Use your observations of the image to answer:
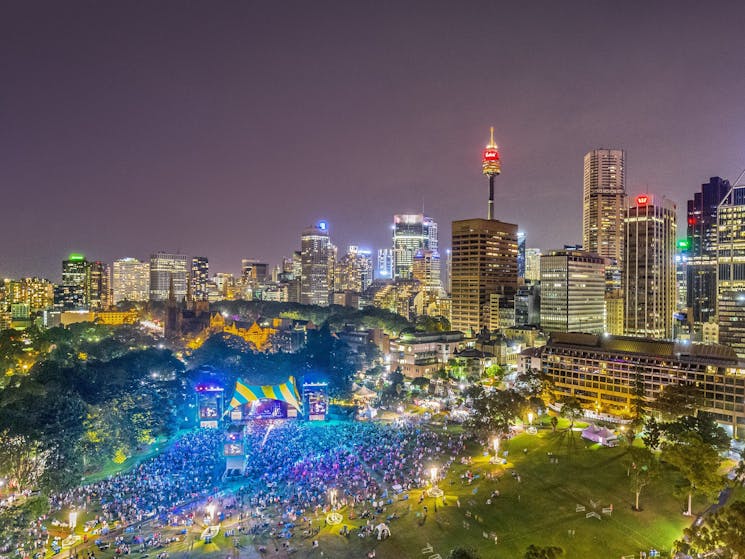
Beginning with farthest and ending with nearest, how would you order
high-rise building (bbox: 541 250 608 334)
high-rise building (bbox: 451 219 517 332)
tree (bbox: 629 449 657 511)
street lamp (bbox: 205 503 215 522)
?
high-rise building (bbox: 451 219 517 332) < high-rise building (bbox: 541 250 608 334) < tree (bbox: 629 449 657 511) < street lamp (bbox: 205 503 215 522)

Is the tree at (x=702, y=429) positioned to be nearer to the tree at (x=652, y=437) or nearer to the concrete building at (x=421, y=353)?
the tree at (x=652, y=437)

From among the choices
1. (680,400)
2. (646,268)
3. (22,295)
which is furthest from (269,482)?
(22,295)

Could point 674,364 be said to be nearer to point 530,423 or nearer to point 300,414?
point 530,423

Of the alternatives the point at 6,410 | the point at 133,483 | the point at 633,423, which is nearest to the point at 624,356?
the point at 633,423

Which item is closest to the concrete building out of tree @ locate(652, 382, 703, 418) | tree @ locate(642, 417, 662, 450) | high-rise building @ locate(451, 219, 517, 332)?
tree @ locate(652, 382, 703, 418)

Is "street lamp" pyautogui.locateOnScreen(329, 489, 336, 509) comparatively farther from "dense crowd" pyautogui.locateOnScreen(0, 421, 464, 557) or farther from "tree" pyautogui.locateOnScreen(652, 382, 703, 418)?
"tree" pyautogui.locateOnScreen(652, 382, 703, 418)

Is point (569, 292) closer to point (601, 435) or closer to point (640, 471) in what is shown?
point (601, 435)
